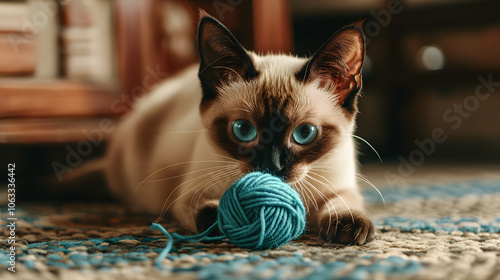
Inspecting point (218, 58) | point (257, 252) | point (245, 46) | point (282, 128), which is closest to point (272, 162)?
point (282, 128)

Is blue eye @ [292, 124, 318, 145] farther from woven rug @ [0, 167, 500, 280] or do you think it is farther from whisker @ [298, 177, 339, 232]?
woven rug @ [0, 167, 500, 280]

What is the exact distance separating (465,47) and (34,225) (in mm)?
3016

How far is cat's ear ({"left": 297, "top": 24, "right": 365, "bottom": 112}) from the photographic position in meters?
1.12

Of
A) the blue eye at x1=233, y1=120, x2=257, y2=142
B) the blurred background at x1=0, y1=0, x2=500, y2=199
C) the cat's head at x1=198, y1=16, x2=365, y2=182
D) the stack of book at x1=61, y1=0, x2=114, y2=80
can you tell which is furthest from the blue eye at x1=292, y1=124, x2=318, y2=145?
the stack of book at x1=61, y1=0, x2=114, y2=80

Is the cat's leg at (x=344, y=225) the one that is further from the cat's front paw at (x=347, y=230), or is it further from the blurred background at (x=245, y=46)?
the blurred background at (x=245, y=46)

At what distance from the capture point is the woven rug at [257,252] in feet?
2.71

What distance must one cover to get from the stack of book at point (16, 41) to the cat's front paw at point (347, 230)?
164 cm

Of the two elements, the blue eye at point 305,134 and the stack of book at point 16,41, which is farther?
the stack of book at point 16,41

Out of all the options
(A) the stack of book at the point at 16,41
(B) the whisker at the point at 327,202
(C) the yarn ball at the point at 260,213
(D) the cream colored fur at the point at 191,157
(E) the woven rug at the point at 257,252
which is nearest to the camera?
(E) the woven rug at the point at 257,252

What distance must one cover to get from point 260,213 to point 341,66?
1.60 feet

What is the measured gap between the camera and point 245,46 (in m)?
2.56

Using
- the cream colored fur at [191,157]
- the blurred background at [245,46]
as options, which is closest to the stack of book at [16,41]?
the blurred background at [245,46]

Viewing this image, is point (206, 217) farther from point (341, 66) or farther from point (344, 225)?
point (341, 66)

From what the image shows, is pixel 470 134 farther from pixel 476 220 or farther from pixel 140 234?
pixel 140 234
